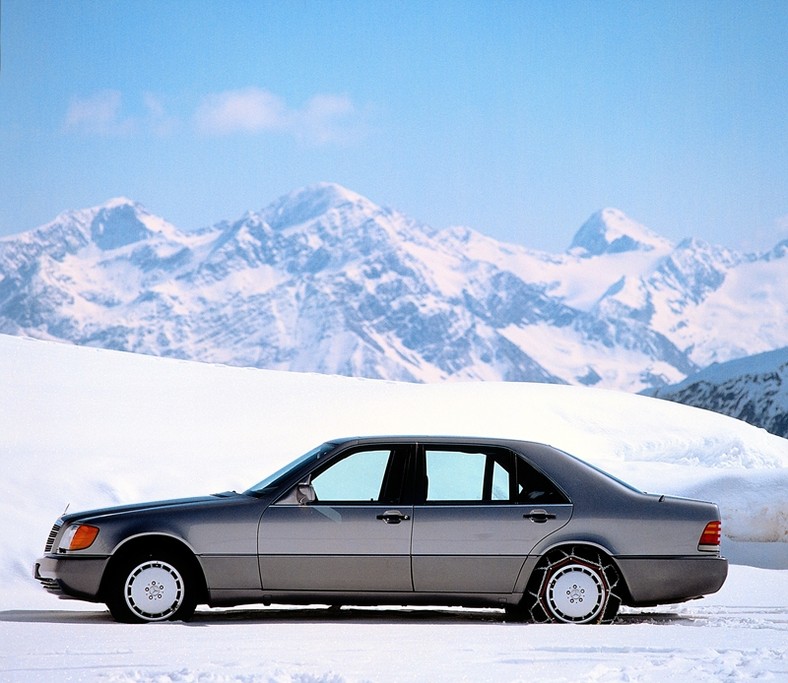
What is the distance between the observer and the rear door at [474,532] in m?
8.19

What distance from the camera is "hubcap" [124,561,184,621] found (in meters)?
8.12

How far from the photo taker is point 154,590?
26.7ft

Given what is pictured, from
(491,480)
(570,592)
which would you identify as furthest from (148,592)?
(570,592)

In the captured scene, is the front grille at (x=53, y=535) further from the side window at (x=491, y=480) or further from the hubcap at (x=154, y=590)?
the side window at (x=491, y=480)

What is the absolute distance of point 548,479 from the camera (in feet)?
27.6

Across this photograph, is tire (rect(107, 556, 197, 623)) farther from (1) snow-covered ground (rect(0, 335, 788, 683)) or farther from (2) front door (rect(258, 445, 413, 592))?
(2) front door (rect(258, 445, 413, 592))

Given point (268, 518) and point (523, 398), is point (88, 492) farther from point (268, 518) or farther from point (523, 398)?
point (523, 398)

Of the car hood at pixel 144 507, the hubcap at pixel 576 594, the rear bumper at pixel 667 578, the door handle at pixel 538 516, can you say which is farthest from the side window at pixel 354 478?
the rear bumper at pixel 667 578

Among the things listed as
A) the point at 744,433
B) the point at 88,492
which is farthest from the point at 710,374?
the point at 88,492

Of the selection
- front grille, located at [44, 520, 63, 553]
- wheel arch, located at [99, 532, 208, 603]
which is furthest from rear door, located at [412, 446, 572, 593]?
front grille, located at [44, 520, 63, 553]

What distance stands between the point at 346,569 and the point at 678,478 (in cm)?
932

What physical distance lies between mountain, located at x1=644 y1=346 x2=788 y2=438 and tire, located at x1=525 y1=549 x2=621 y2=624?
11459 centimetres

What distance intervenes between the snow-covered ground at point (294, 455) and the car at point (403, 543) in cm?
24

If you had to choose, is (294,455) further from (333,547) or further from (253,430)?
(333,547)
